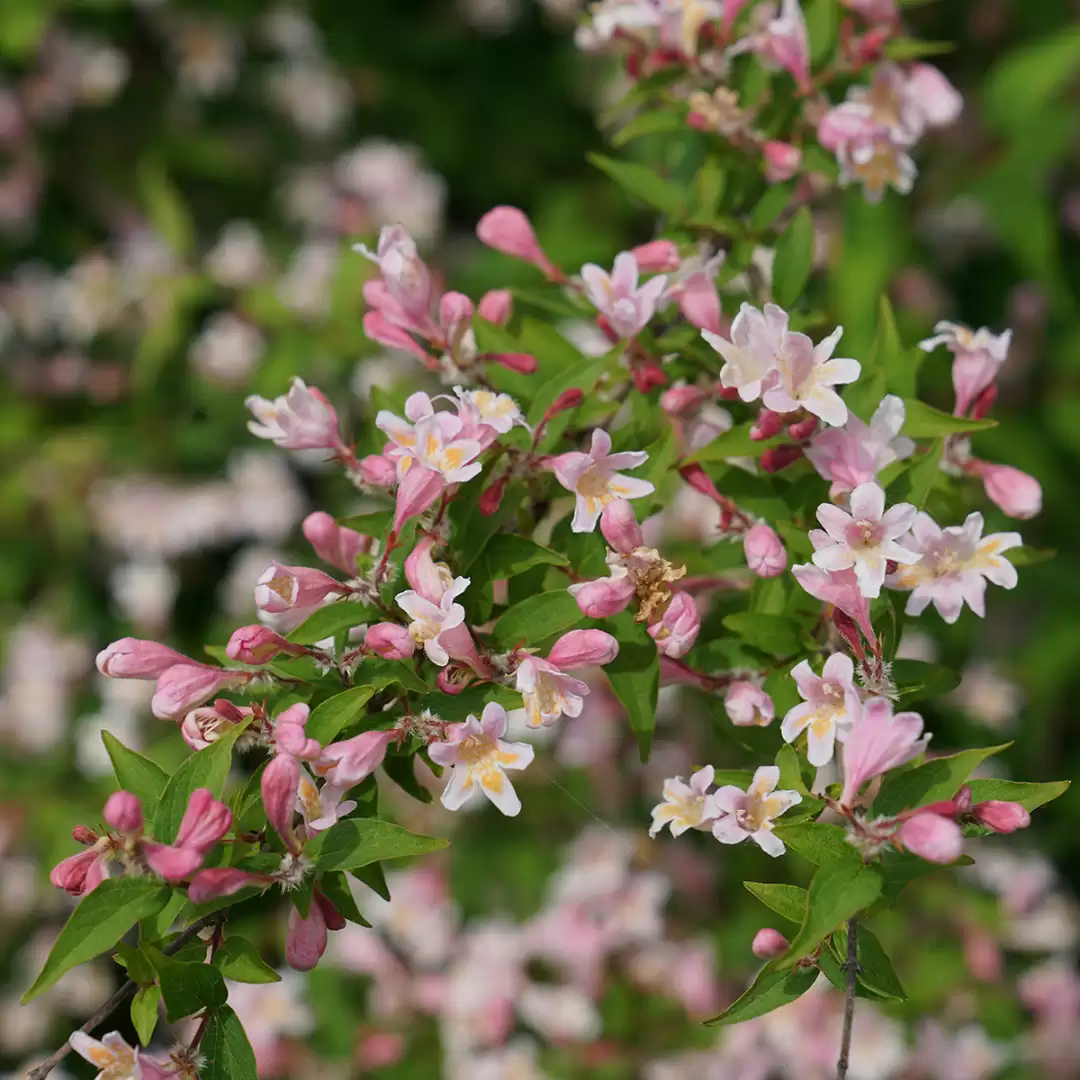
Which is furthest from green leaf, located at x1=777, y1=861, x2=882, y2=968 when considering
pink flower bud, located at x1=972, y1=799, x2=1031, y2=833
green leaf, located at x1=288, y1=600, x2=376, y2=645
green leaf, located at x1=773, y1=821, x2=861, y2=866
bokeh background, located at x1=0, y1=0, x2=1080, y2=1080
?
bokeh background, located at x1=0, y1=0, x2=1080, y2=1080

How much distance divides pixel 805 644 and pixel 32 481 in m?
2.24

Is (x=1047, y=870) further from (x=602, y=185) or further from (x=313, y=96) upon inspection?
(x=313, y=96)

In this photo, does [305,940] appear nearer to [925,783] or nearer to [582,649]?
[582,649]

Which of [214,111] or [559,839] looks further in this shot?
[214,111]

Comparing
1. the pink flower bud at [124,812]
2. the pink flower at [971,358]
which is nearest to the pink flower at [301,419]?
the pink flower bud at [124,812]

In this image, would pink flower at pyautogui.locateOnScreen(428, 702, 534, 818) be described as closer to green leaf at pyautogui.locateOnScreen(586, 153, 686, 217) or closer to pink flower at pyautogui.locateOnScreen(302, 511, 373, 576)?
pink flower at pyautogui.locateOnScreen(302, 511, 373, 576)

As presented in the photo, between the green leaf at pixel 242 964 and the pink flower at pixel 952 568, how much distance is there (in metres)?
0.63

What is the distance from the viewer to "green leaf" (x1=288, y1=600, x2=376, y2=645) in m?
1.08

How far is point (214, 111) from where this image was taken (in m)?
3.20

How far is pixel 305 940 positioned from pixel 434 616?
310 mm

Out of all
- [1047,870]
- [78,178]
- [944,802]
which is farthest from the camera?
[78,178]

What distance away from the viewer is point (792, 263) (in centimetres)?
132

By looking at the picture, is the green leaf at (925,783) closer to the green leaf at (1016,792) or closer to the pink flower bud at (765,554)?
the green leaf at (1016,792)

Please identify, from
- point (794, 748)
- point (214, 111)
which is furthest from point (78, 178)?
point (794, 748)
